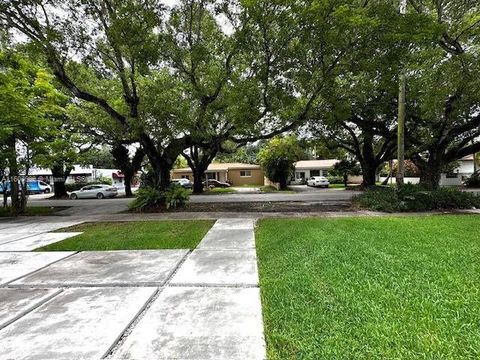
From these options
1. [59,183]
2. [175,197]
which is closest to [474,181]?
[175,197]

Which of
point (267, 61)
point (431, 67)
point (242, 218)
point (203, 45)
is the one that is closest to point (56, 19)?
point (203, 45)

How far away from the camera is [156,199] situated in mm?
Answer: 13781

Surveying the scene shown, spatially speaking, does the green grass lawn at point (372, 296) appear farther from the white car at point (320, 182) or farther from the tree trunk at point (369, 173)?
the white car at point (320, 182)

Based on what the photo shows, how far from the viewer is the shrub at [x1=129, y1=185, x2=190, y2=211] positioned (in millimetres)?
13617

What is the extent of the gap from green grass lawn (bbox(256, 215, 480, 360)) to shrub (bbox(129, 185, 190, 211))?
7.85 meters

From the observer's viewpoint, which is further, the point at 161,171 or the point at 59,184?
the point at 59,184

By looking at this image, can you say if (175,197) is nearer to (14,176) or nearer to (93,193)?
(14,176)

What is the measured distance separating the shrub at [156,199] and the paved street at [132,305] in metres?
7.40

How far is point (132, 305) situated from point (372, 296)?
2748 millimetres

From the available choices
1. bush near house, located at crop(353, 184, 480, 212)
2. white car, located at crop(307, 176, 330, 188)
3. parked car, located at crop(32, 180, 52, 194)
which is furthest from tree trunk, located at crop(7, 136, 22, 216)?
white car, located at crop(307, 176, 330, 188)

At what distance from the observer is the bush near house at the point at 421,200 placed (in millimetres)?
12039

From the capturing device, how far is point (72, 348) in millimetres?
2664

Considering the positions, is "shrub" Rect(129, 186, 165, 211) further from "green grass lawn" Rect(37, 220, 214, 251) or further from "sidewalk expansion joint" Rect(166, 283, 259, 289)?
"sidewalk expansion joint" Rect(166, 283, 259, 289)

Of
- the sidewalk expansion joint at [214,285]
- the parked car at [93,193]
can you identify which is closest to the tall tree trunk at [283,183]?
the parked car at [93,193]
